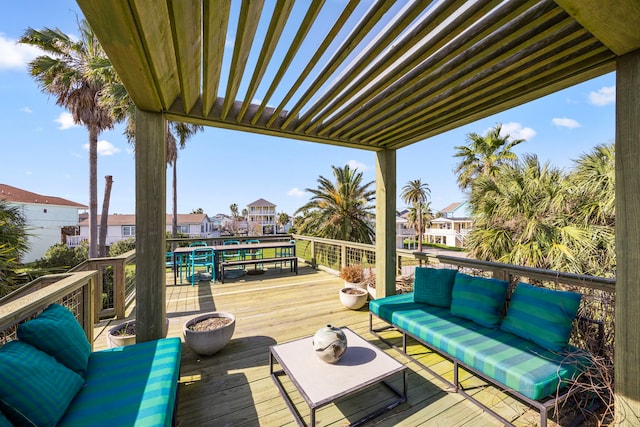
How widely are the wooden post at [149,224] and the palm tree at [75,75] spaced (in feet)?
23.8

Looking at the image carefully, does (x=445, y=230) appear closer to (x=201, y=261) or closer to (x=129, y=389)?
(x=201, y=261)

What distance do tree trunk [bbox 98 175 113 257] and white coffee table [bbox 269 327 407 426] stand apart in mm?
11079

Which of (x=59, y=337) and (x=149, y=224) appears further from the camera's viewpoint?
(x=149, y=224)

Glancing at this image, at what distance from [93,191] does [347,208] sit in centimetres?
1015

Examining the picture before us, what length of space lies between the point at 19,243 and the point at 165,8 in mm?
5741

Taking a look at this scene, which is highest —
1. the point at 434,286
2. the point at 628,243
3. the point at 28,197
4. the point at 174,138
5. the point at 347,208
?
the point at 174,138

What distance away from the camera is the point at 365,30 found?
1.51 meters

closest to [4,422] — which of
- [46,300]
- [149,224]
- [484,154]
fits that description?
[46,300]

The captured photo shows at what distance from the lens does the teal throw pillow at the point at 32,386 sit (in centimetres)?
115

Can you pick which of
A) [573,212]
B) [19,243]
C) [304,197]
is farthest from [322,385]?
[304,197]

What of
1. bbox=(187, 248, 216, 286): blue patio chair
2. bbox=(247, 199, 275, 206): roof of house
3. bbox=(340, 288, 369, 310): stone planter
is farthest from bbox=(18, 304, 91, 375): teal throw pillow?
bbox=(247, 199, 275, 206): roof of house

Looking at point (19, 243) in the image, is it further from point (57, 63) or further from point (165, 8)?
point (57, 63)

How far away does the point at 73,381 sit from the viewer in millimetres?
1477

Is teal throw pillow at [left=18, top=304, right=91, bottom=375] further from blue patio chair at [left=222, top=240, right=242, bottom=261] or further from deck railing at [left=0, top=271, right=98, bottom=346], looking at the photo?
blue patio chair at [left=222, top=240, right=242, bottom=261]
